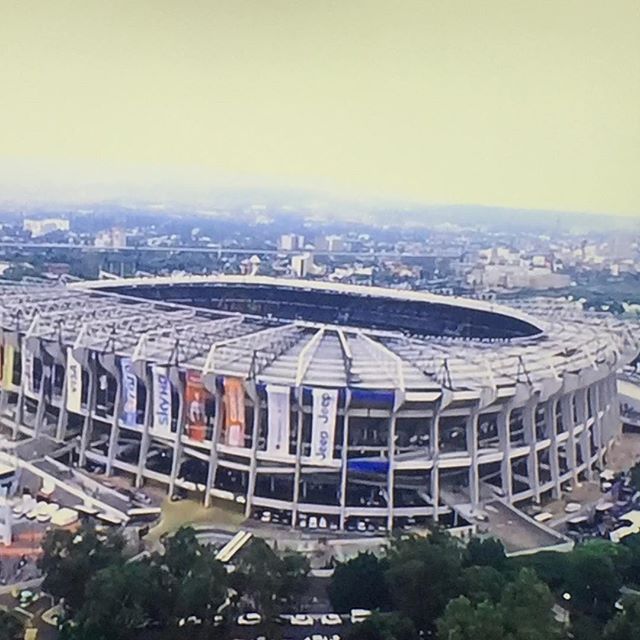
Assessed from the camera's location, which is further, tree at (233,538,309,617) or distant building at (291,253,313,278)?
distant building at (291,253,313,278)

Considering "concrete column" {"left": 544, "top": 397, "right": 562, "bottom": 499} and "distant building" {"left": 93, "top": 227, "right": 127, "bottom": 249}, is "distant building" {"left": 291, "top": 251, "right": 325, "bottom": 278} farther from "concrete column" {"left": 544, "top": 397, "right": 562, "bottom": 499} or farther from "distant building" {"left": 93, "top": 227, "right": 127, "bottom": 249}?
"concrete column" {"left": 544, "top": 397, "right": 562, "bottom": 499}

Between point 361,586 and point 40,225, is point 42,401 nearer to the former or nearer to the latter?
point 40,225

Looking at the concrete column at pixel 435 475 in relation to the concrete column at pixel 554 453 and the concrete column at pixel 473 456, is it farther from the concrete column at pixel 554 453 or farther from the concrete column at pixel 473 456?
the concrete column at pixel 554 453

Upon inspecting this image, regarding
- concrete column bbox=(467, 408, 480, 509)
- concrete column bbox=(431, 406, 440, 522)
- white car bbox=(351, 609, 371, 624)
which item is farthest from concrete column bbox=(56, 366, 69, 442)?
concrete column bbox=(467, 408, 480, 509)

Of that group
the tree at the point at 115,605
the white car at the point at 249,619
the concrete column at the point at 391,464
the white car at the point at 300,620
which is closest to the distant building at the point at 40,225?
the tree at the point at 115,605

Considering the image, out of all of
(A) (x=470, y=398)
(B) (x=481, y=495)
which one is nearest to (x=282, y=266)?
(A) (x=470, y=398)

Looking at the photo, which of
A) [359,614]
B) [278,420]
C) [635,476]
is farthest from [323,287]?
[635,476]
